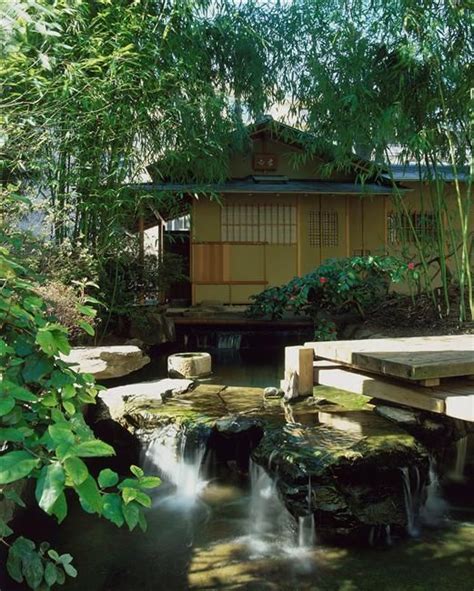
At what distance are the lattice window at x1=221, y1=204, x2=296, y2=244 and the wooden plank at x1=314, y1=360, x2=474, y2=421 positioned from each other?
6.68 m

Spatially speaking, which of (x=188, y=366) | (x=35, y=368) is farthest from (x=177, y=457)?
(x=35, y=368)

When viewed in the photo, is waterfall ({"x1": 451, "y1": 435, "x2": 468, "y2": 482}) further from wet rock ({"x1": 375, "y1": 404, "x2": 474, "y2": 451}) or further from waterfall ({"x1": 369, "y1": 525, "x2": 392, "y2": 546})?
waterfall ({"x1": 369, "y1": 525, "x2": 392, "y2": 546})

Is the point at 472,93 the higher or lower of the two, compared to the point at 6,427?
higher

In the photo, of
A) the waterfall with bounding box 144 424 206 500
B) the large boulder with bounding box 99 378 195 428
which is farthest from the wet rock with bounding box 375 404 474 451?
the large boulder with bounding box 99 378 195 428

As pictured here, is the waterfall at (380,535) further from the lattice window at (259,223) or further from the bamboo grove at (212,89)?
the lattice window at (259,223)

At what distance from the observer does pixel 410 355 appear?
3.81 meters

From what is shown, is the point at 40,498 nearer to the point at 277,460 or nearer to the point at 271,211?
the point at 277,460

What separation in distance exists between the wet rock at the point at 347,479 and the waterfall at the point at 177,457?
2.26 feet

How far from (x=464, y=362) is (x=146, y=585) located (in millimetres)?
2312

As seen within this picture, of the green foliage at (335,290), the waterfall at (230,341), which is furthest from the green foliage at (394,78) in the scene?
the waterfall at (230,341)

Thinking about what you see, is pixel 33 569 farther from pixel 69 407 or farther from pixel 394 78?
pixel 394 78

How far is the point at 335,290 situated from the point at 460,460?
125 inches

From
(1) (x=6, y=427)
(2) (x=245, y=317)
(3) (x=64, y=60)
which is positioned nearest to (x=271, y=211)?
(2) (x=245, y=317)

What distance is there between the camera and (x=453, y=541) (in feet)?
10.9
